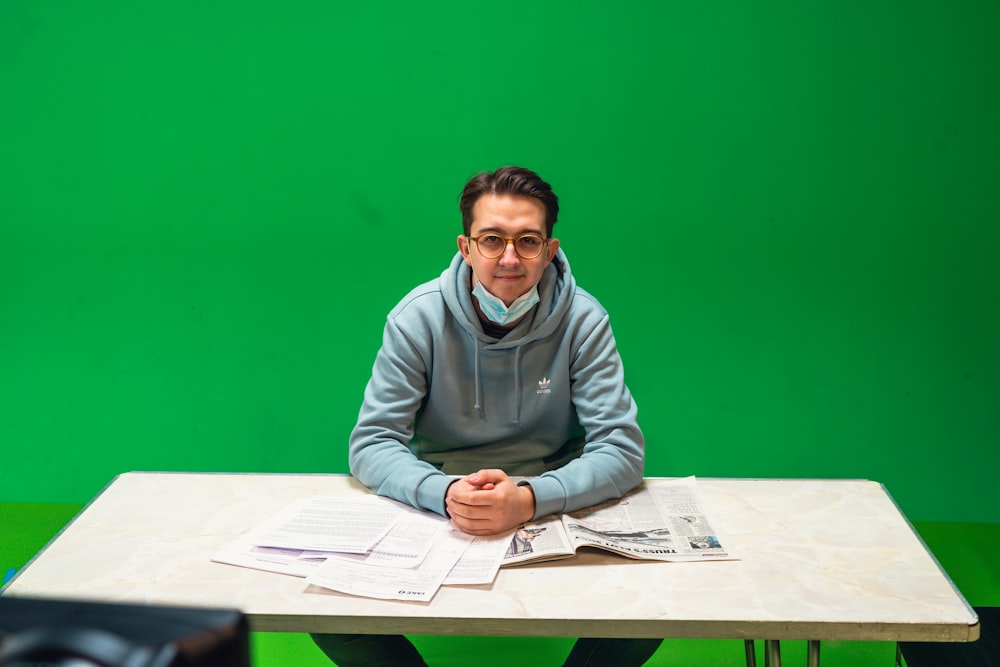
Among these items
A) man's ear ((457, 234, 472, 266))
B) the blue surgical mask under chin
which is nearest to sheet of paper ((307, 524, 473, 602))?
the blue surgical mask under chin

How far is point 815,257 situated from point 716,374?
1.64 ft

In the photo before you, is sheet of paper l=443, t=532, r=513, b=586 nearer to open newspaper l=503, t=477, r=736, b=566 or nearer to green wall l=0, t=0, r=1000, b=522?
open newspaper l=503, t=477, r=736, b=566

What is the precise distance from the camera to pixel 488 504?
1.60m

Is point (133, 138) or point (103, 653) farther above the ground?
point (133, 138)

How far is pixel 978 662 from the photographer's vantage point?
158 centimetres

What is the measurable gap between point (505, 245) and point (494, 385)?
328 mm

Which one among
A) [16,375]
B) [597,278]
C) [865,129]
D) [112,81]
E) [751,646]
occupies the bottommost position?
[751,646]

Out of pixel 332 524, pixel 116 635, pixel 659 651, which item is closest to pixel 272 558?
pixel 332 524

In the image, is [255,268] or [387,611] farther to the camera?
[255,268]

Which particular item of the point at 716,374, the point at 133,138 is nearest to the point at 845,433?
the point at 716,374

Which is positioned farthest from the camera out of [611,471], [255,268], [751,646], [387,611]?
[255,268]

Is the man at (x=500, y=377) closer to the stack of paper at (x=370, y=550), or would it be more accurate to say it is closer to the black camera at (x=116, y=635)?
the stack of paper at (x=370, y=550)

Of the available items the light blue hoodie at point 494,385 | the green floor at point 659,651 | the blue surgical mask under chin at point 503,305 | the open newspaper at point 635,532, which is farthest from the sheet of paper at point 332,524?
the green floor at point 659,651

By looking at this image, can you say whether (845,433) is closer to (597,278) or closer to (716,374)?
(716,374)
